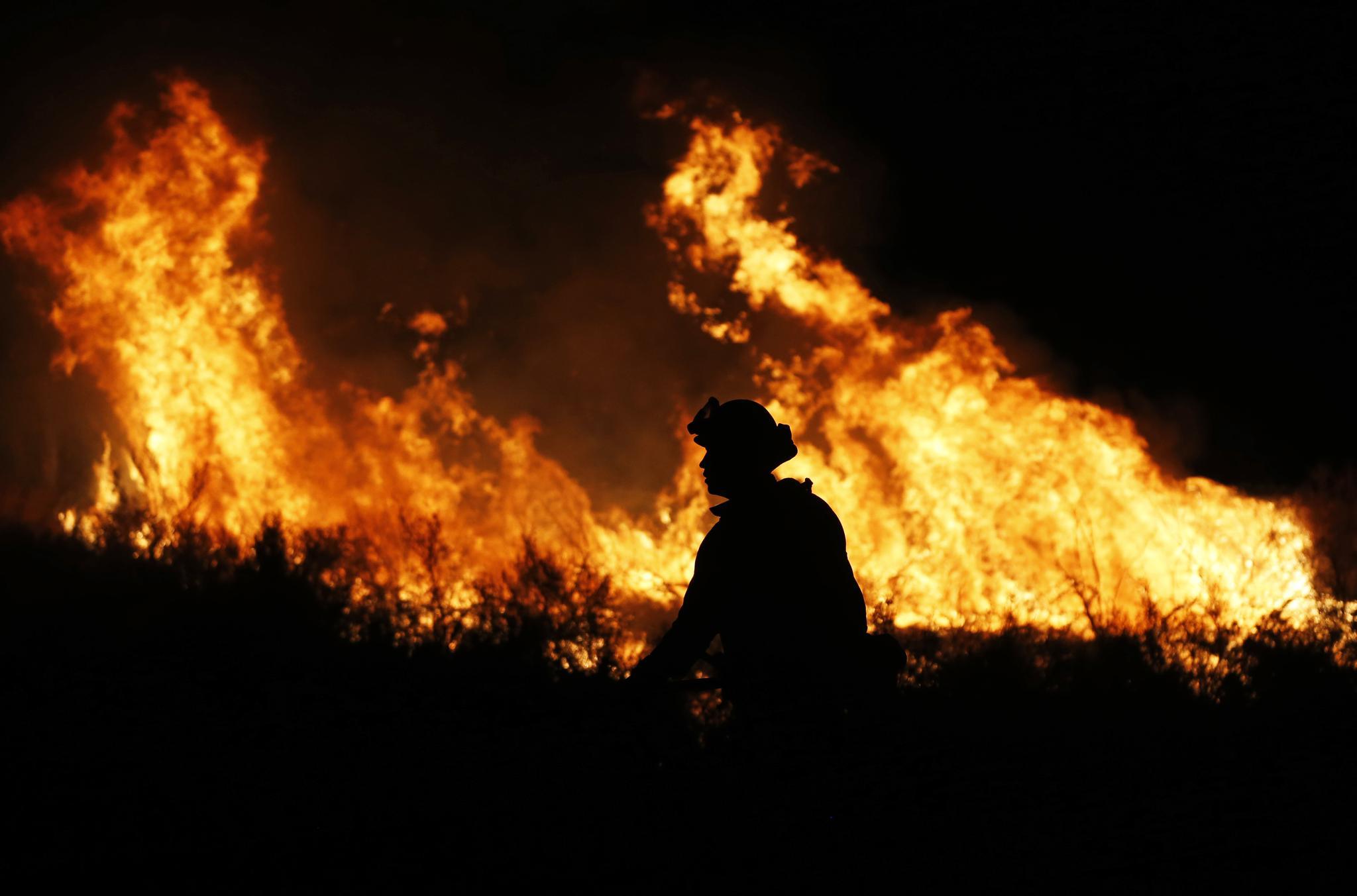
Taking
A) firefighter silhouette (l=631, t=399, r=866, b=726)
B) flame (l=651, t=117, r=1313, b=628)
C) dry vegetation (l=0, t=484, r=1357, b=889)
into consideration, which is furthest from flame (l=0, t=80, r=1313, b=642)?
firefighter silhouette (l=631, t=399, r=866, b=726)

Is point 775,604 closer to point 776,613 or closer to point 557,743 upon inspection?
point 776,613

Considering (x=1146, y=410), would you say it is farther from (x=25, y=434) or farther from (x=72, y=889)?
(x=25, y=434)

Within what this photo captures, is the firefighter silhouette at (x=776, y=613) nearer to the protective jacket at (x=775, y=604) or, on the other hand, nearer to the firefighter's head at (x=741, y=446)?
the protective jacket at (x=775, y=604)

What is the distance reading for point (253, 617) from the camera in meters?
7.61

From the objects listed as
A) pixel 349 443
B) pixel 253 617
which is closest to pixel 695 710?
pixel 253 617

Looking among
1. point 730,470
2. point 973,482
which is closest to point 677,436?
point 973,482

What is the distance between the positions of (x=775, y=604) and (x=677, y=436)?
729 centimetres

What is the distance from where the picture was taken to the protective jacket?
9.37ft

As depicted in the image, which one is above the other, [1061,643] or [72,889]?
[1061,643]

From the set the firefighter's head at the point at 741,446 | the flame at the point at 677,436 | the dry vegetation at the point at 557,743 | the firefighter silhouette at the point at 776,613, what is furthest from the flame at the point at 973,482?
the firefighter silhouette at the point at 776,613

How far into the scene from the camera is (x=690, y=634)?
2941 mm

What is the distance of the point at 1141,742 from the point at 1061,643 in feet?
5.03

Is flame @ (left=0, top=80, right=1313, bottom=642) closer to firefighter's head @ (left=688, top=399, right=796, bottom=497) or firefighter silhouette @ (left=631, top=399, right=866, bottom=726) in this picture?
firefighter's head @ (left=688, top=399, right=796, bottom=497)

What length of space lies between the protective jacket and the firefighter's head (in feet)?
0.52
